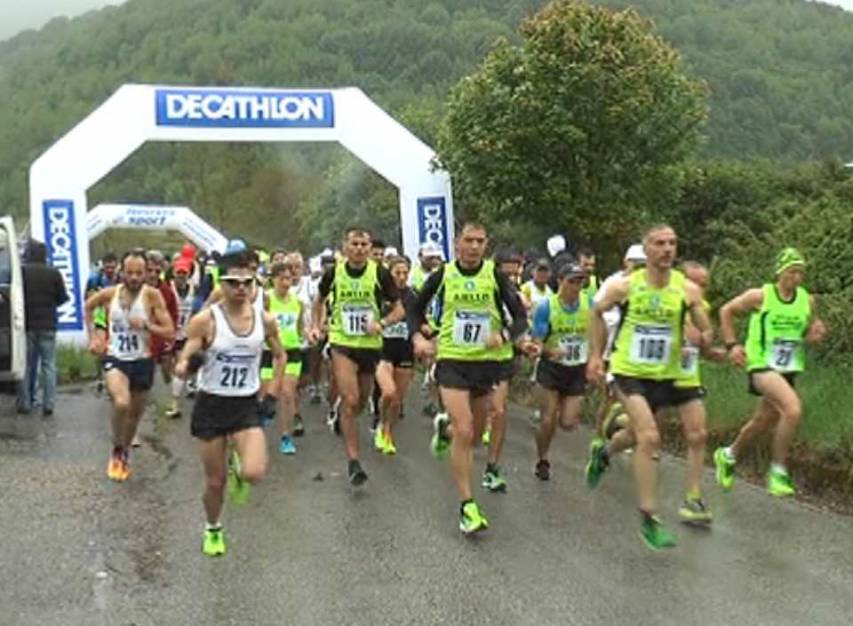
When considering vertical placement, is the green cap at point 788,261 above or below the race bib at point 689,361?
above

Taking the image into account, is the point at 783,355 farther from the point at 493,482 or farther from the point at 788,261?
the point at 493,482

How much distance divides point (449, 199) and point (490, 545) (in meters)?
14.7

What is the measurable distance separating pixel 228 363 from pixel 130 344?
283cm

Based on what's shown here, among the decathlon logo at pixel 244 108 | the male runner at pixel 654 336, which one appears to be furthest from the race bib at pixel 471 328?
the decathlon logo at pixel 244 108

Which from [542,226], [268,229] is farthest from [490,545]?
[268,229]

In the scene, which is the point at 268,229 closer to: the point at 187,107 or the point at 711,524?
the point at 187,107

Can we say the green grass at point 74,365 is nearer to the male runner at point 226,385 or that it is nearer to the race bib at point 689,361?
the male runner at point 226,385

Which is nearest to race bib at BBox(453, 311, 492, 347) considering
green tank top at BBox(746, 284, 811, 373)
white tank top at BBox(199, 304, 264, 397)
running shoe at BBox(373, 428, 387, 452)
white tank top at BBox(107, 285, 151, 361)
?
white tank top at BBox(199, 304, 264, 397)

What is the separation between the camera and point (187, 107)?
21.8m

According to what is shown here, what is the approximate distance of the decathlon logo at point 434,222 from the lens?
22344 mm

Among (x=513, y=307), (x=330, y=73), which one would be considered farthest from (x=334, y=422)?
(x=330, y=73)

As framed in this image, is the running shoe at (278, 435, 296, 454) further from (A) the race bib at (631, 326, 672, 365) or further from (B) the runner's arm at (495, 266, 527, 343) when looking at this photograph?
(A) the race bib at (631, 326, 672, 365)

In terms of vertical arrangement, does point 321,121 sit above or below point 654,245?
above

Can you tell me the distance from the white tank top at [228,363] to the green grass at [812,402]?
4.94 meters
